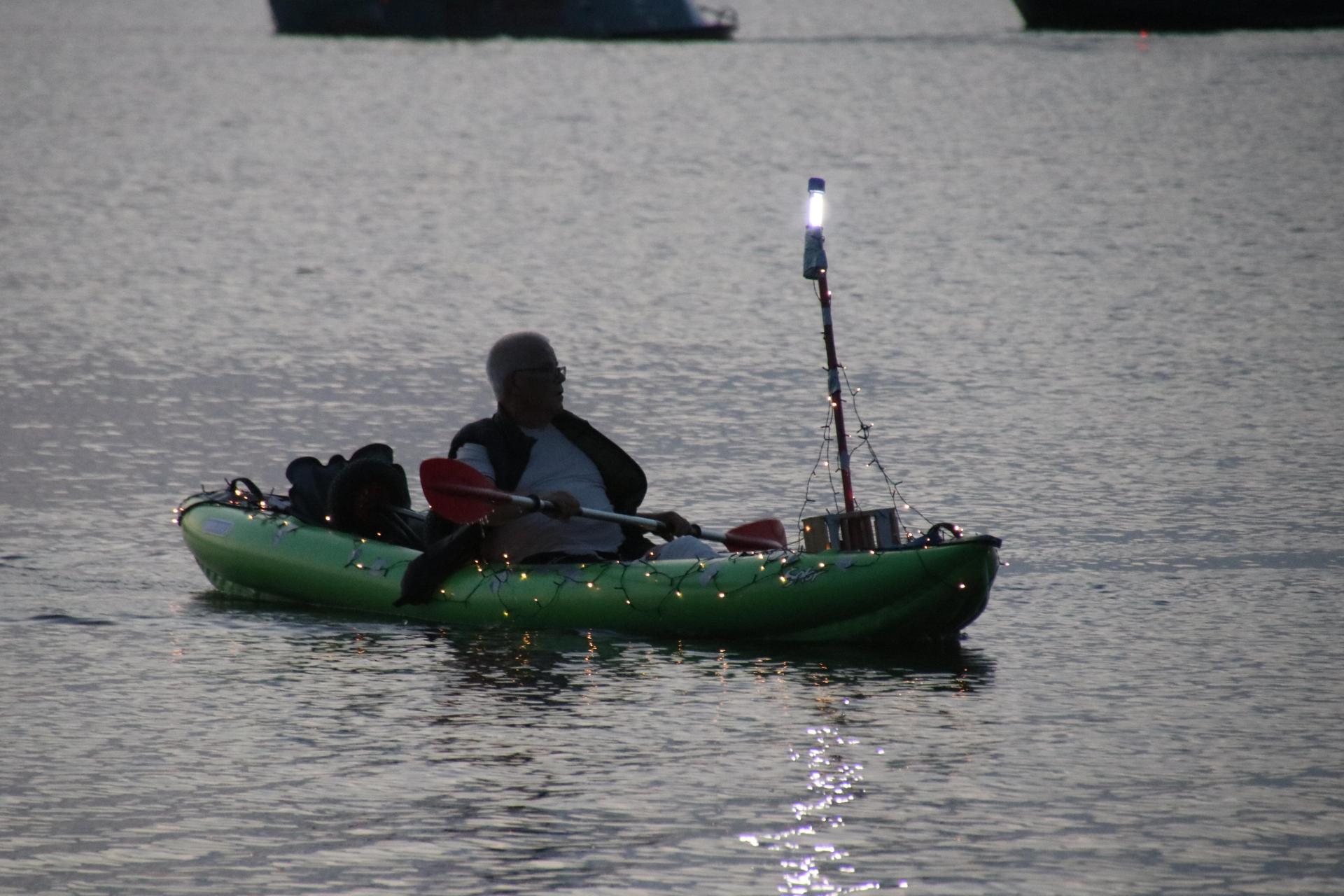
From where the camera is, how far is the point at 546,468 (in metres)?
9.04

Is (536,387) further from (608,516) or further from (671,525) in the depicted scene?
(671,525)

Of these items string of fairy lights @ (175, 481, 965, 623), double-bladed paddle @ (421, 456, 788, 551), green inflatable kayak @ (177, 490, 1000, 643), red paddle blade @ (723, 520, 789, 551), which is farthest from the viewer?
red paddle blade @ (723, 520, 789, 551)

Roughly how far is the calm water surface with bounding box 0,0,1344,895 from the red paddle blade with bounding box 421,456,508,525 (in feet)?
1.69

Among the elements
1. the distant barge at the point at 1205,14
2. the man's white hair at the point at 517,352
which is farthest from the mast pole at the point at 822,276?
the distant barge at the point at 1205,14

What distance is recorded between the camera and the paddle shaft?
8672 mm

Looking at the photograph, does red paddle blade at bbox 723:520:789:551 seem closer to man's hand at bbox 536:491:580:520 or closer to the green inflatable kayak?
the green inflatable kayak

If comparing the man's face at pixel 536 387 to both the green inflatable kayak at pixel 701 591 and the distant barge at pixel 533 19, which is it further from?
the distant barge at pixel 533 19

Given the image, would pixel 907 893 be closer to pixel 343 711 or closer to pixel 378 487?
pixel 343 711

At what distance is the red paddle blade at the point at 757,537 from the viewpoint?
930 centimetres

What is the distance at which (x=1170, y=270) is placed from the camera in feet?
69.7

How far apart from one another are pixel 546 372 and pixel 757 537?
1121mm

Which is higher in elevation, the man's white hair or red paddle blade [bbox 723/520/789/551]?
the man's white hair

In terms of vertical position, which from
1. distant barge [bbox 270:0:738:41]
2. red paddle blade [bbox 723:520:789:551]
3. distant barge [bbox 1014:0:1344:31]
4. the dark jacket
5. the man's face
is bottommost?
red paddle blade [bbox 723:520:789:551]

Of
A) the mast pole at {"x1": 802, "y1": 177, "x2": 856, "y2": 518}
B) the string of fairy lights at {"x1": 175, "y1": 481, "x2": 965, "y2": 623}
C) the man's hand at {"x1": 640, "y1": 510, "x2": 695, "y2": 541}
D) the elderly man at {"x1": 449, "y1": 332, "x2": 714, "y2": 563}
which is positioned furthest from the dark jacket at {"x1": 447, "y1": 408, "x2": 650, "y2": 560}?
the mast pole at {"x1": 802, "y1": 177, "x2": 856, "y2": 518}
